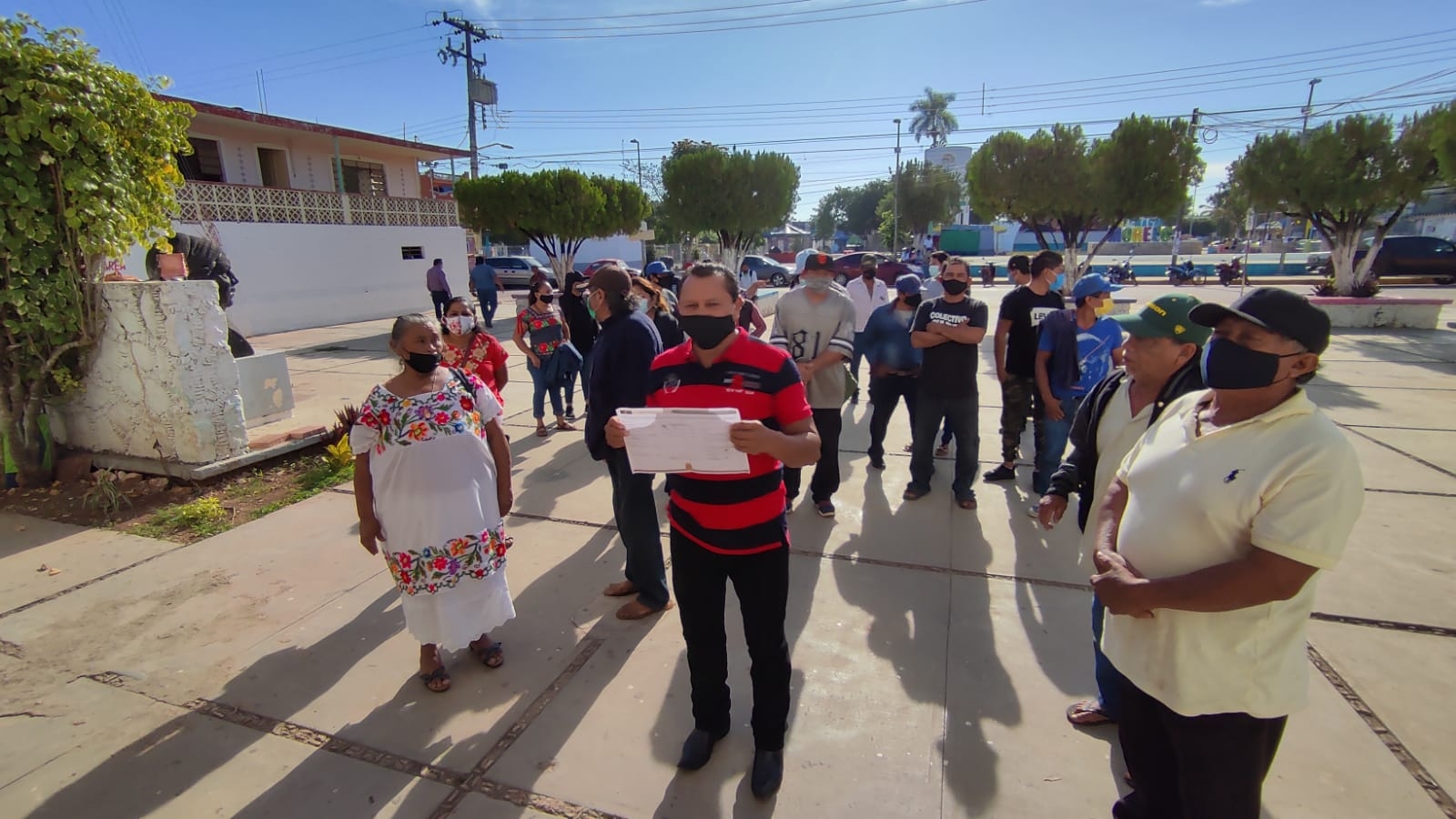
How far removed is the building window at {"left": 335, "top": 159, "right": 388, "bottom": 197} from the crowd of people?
20687 millimetres

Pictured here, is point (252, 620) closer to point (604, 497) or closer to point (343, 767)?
point (343, 767)

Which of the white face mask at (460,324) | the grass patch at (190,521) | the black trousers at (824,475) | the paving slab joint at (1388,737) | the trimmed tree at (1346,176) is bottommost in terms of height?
the paving slab joint at (1388,737)

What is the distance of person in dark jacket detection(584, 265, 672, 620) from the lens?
316 cm

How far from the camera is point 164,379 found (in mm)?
5074

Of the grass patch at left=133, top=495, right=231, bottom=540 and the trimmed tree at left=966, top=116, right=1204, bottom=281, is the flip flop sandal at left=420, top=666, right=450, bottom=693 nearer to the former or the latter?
the grass patch at left=133, top=495, right=231, bottom=540

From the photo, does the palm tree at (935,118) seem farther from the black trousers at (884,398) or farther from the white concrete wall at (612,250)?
the black trousers at (884,398)

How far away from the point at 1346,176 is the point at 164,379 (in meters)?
18.7

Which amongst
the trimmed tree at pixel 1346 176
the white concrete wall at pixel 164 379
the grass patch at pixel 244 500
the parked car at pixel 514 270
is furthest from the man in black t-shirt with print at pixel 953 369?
the parked car at pixel 514 270

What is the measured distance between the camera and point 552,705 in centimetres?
279

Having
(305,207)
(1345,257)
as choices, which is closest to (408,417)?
(305,207)

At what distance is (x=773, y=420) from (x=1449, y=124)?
51.8 feet

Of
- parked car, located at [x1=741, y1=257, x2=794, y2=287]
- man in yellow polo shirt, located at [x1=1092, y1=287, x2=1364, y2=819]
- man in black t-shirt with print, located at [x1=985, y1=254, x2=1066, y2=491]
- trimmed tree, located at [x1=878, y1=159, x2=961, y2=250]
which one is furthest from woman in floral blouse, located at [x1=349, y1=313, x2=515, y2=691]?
trimmed tree, located at [x1=878, y1=159, x2=961, y2=250]

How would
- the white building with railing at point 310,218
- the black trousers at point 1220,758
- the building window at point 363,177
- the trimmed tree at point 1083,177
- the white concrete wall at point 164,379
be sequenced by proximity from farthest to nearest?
the building window at point 363,177 → the white building with railing at point 310,218 → the trimmed tree at point 1083,177 → the white concrete wall at point 164,379 → the black trousers at point 1220,758

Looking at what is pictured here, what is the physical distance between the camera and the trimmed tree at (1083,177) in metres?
14.1
